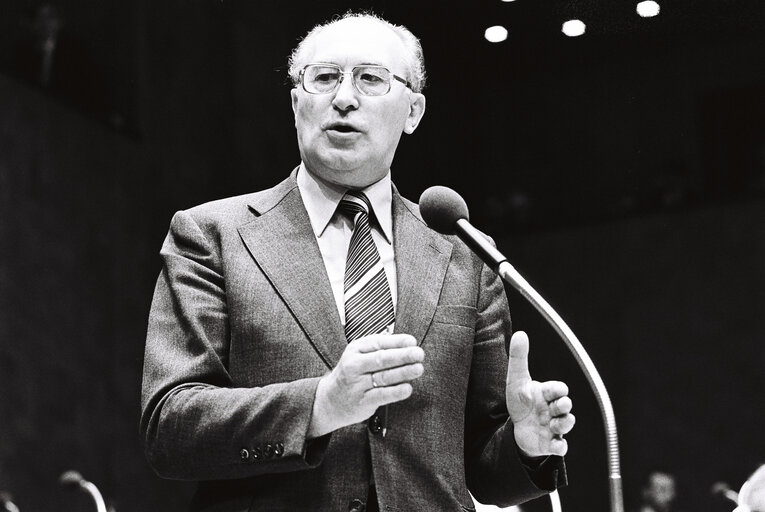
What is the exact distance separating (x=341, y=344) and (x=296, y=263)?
0.16m

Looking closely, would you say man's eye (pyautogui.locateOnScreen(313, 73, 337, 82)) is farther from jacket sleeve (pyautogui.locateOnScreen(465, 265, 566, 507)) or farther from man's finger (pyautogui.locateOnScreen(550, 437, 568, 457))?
man's finger (pyautogui.locateOnScreen(550, 437, 568, 457))

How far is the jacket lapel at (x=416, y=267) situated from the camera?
1632mm

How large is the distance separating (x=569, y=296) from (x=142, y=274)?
10.3ft

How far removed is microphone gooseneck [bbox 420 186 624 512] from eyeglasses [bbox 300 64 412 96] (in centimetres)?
29

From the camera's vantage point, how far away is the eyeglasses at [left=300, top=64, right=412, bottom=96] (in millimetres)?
1787

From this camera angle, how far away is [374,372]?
1.31 m
